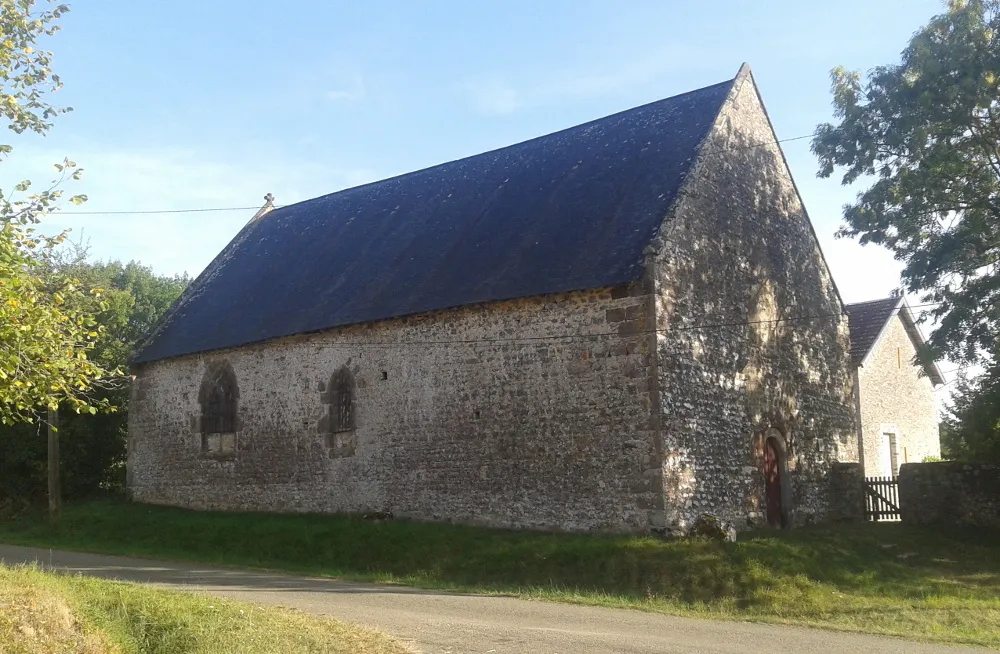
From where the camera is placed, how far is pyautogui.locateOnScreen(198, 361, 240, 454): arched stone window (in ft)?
73.5

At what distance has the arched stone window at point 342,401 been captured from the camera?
20016mm

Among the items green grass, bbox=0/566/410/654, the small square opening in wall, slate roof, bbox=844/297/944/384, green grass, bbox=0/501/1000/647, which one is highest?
slate roof, bbox=844/297/944/384

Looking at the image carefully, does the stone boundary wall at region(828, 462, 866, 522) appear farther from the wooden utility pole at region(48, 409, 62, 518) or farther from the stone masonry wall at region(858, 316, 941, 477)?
the wooden utility pole at region(48, 409, 62, 518)

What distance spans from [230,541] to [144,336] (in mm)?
10010

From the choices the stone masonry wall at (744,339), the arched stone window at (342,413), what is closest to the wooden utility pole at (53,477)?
the arched stone window at (342,413)

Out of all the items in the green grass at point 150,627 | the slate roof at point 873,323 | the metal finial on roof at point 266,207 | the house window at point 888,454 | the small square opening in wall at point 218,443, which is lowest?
the green grass at point 150,627

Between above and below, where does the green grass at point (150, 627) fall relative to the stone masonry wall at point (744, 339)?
below

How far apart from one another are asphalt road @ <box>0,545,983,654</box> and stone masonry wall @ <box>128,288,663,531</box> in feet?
13.7

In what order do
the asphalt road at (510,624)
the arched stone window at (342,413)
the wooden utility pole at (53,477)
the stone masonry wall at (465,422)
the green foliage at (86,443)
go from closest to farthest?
the asphalt road at (510,624), the stone masonry wall at (465,422), the arched stone window at (342,413), the wooden utility pole at (53,477), the green foliage at (86,443)

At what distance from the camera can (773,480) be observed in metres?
19.1

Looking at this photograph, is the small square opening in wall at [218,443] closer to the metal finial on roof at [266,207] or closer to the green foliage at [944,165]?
the metal finial on roof at [266,207]

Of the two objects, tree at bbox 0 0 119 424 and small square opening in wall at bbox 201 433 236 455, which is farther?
small square opening in wall at bbox 201 433 236 455

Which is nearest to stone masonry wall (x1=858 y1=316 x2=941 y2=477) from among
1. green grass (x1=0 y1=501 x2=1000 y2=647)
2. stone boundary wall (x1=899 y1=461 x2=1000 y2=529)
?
stone boundary wall (x1=899 y1=461 x2=1000 y2=529)

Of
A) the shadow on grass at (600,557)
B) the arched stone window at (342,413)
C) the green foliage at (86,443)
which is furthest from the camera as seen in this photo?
the green foliage at (86,443)
